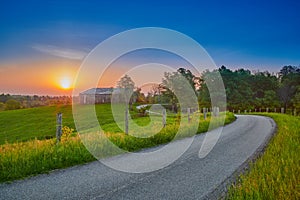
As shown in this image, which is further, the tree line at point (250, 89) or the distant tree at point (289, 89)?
the distant tree at point (289, 89)

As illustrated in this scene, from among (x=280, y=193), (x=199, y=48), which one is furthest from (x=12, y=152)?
(x=199, y=48)

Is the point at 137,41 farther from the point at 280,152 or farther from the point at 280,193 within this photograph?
the point at 280,193

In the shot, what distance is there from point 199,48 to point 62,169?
11.6 metres

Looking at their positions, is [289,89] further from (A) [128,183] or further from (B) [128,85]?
(A) [128,183]

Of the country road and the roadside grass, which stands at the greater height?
the roadside grass

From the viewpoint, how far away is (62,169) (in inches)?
324

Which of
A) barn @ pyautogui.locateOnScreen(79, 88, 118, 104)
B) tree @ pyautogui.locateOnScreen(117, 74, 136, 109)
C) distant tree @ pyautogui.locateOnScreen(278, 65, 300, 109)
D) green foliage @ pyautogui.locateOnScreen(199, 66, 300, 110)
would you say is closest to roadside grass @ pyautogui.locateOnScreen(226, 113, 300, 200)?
tree @ pyautogui.locateOnScreen(117, 74, 136, 109)

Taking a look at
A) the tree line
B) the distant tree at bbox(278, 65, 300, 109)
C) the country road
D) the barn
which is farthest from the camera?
the distant tree at bbox(278, 65, 300, 109)

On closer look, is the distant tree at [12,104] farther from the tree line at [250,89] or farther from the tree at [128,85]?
the tree at [128,85]

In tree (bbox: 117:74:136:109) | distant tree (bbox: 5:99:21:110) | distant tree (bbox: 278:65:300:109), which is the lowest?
distant tree (bbox: 5:99:21:110)

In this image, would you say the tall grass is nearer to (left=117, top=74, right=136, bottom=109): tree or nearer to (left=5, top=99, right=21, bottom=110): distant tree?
(left=117, top=74, right=136, bottom=109): tree

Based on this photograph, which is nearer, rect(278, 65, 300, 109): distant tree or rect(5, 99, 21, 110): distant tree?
rect(5, 99, 21, 110): distant tree

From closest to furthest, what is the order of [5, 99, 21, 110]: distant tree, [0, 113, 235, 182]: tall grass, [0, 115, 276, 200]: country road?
1. [0, 115, 276, 200]: country road
2. [0, 113, 235, 182]: tall grass
3. [5, 99, 21, 110]: distant tree

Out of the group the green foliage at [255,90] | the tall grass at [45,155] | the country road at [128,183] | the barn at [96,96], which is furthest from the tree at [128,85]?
the green foliage at [255,90]
